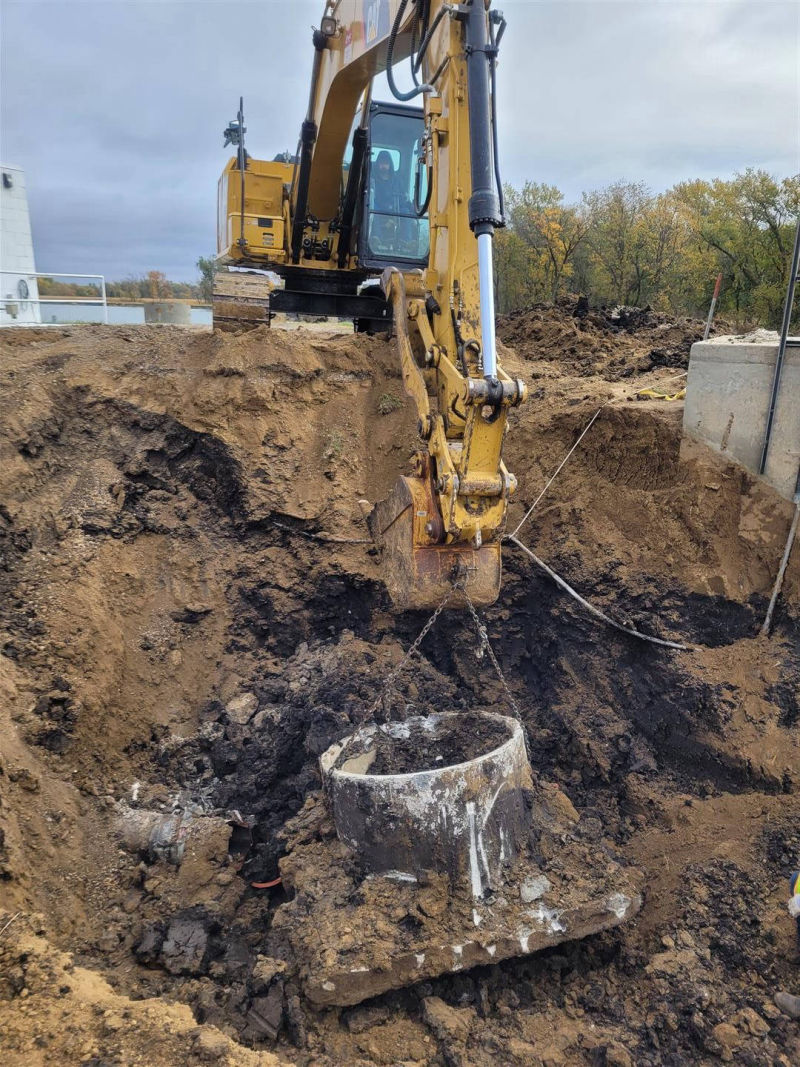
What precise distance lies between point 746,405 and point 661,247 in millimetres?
19078

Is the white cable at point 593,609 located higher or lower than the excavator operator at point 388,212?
lower

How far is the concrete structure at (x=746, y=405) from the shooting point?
4.83 metres

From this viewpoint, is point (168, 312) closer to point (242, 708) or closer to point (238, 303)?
point (238, 303)

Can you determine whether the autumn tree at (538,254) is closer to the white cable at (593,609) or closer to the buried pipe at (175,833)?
the white cable at (593,609)

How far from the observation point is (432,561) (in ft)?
13.0

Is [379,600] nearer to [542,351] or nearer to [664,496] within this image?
Answer: [664,496]

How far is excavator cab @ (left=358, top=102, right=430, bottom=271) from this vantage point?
7.34m

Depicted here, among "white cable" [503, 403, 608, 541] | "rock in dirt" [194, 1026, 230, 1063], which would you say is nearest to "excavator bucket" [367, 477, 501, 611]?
"white cable" [503, 403, 608, 541]

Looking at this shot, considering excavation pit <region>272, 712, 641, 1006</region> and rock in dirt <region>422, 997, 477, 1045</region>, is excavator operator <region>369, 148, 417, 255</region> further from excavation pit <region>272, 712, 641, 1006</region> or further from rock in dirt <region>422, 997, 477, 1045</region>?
rock in dirt <region>422, 997, 477, 1045</region>

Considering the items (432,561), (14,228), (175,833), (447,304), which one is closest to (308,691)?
(175,833)

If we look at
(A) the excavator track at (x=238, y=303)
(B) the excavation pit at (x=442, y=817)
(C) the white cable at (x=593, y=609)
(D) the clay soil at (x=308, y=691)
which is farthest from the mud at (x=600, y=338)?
(B) the excavation pit at (x=442, y=817)

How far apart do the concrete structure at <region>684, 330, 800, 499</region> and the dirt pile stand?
6.92 ft

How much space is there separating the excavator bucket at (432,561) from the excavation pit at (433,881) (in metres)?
0.87

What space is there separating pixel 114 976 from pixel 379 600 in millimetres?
3074
